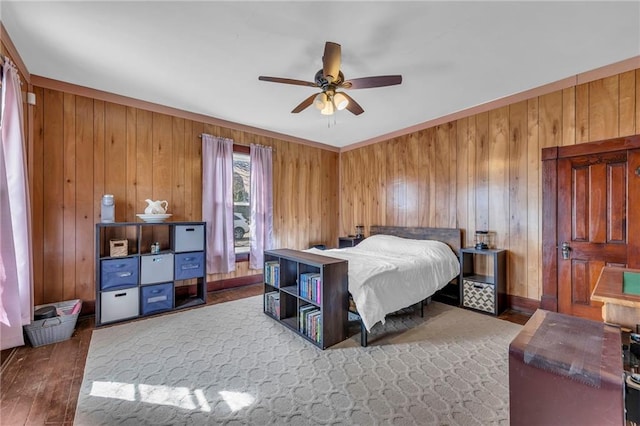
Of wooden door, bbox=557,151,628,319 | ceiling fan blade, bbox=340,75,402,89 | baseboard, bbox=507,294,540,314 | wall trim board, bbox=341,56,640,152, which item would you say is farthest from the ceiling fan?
baseboard, bbox=507,294,540,314

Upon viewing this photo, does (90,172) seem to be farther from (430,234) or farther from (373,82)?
(430,234)

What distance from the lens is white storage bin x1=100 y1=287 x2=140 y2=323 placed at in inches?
120

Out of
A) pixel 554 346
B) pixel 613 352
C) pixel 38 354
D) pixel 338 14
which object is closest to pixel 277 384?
pixel 554 346

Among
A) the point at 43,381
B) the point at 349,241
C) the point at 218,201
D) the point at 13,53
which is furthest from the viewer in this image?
the point at 349,241

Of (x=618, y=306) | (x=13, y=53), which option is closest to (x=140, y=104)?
(x=13, y=53)

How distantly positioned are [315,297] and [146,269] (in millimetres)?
2139

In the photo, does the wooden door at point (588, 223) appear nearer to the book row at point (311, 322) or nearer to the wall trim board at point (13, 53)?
the book row at point (311, 322)

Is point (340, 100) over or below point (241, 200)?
over

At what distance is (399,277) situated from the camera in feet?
9.32

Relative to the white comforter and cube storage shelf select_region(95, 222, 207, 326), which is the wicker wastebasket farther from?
the white comforter

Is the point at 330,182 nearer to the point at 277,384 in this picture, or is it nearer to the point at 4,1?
the point at 277,384

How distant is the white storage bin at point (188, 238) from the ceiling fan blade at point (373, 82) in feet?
8.54

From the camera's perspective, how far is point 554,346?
989mm

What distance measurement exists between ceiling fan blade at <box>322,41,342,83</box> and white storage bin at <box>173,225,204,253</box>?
257 centimetres
